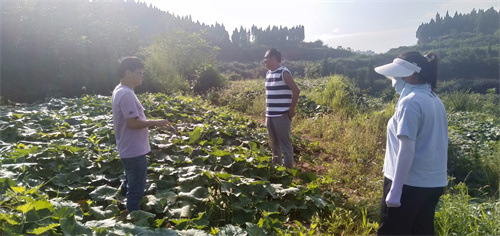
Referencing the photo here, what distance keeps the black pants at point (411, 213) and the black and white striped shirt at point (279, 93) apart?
198 cm

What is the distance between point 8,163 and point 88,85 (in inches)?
369

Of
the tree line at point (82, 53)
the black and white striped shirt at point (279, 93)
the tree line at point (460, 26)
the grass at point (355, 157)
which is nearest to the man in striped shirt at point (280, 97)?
the black and white striped shirt at point (279, 93)

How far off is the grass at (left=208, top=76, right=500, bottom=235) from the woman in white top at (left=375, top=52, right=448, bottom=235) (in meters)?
0.74

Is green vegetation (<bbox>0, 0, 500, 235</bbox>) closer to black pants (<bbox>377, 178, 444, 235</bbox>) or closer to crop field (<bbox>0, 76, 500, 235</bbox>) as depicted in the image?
crop field (<bbox>0, 76, 500, 235</bbox>)

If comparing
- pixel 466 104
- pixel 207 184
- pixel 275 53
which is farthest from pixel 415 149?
pixel 466 104

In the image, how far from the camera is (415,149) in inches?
77.7

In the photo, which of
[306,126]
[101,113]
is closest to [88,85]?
[101,113]

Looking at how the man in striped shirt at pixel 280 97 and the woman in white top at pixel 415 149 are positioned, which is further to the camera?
the man in striped shirt at pixel 280 97

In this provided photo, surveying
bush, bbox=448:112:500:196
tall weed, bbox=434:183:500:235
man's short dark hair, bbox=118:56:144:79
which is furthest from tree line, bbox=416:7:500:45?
man's short dark hair, bbox=118:56:144:79

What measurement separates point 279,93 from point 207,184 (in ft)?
4.90

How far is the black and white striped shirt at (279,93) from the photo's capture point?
3.96 metres

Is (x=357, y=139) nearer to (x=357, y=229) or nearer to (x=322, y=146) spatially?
(x=322, y=146)

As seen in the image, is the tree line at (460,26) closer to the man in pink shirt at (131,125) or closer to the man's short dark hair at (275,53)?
the man's short dark hair at (275,53)

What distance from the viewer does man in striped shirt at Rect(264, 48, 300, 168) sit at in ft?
12.9
